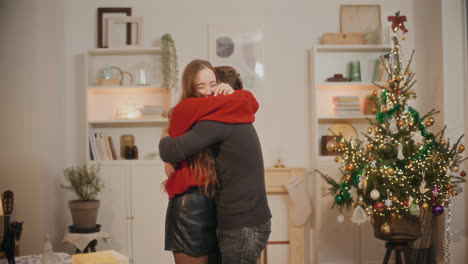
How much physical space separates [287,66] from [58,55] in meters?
2.10

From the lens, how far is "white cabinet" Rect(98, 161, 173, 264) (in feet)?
15.1

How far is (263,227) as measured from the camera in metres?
1.92

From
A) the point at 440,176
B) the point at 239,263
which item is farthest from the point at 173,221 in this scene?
the point at 440,176

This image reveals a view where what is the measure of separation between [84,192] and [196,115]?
275 centimetres

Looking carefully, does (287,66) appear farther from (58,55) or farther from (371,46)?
(58,55)

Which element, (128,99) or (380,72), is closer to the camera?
(380,72)

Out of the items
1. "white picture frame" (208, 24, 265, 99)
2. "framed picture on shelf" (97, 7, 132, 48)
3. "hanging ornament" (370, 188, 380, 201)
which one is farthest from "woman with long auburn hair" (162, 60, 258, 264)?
"framed picture on shelf" (97, 7, 132, 48)

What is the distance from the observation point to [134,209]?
4.60m

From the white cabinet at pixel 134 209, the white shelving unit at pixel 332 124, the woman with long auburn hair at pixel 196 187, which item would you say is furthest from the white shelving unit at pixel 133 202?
the woman with long auburn hair at pixel 196 187

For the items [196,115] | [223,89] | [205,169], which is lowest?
[205,169]

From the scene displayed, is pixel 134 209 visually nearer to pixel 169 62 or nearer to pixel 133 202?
pixel 133 202

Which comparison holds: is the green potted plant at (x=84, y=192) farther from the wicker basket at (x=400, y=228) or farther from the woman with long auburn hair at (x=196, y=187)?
the woman with long auburn hair at (x=196, y=187)

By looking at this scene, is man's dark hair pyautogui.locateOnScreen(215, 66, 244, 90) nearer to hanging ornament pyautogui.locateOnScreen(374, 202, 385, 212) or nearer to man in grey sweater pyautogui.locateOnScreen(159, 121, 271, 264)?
man in grey sweater pyautogui.locateOnScreen(159, 121, 271, 264)

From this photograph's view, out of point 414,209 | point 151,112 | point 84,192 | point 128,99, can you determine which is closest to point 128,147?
point 151,112
